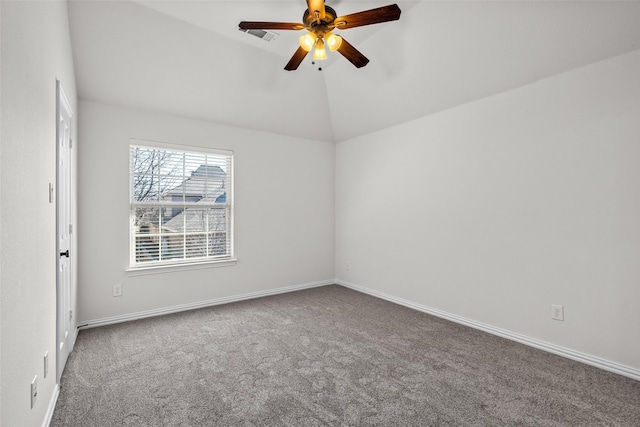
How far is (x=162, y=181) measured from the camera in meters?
3.88

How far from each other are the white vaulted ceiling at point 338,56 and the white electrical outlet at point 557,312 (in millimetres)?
2106

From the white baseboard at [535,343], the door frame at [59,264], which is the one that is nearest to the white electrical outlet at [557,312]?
the white baseboard at [535,343]

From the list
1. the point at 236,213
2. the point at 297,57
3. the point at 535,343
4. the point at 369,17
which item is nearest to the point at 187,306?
the point at 236,213

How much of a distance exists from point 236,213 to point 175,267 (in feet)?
3.41

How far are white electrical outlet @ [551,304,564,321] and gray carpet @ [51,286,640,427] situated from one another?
349 millimetres

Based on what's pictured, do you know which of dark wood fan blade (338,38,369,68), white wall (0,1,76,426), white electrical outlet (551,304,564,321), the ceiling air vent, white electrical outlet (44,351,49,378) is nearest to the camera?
white wall (0,1,76,426)

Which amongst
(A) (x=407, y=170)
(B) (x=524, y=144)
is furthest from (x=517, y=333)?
(A) (x=407, y=170)

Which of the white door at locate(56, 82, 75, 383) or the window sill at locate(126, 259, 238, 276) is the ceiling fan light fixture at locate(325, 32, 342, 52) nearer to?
the white door at locate(56, 82, 75, 383)

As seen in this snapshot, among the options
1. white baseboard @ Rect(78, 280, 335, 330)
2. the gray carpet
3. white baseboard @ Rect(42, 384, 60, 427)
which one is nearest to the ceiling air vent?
the gray carpet

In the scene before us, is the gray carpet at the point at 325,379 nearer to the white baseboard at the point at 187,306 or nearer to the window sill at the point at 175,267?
the white baseboard at the point at 187,306

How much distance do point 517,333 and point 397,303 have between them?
148 cm

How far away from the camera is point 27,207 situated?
1464 millimetres

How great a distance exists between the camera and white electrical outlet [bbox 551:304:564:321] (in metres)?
2.80

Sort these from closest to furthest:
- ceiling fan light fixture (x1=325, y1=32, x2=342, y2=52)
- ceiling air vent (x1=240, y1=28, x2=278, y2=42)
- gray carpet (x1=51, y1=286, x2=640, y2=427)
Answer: gray carpet (x1=51, y1=286, x2=640, y2=427)
ceiling fan light fixture (x1=325, y1=32, x2=342, y2=52)
ceiling air vent (x1=240, y1=28, x2=278, y2=42)
